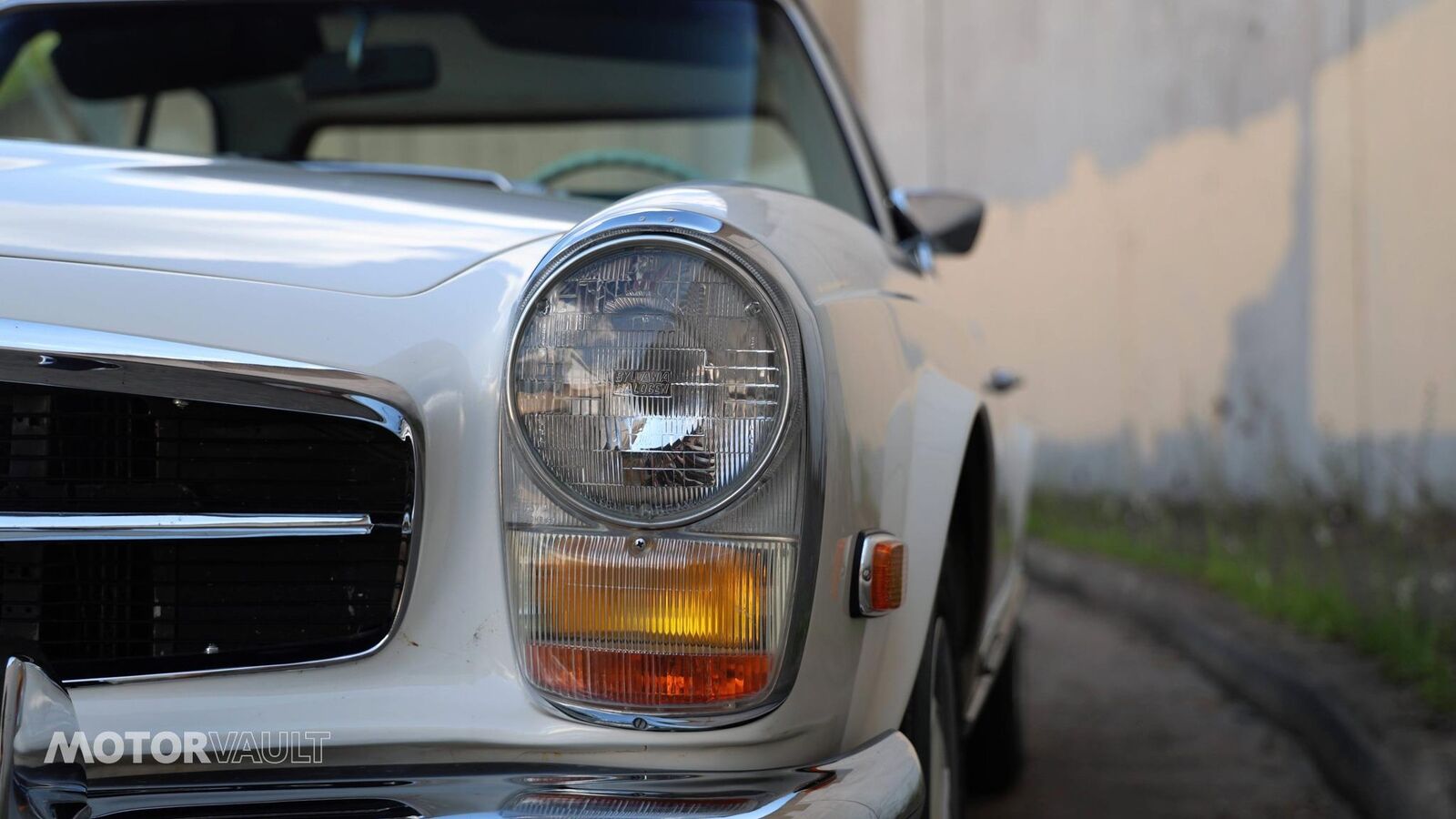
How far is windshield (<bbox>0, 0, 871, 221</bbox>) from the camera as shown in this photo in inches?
101

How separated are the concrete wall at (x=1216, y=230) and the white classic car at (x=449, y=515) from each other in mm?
2370

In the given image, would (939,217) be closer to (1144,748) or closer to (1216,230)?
(1144,748)

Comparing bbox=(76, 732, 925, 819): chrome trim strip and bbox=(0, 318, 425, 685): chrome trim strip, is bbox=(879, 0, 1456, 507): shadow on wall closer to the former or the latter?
bbox=(76, 732, 925, 819): chrome trim strip

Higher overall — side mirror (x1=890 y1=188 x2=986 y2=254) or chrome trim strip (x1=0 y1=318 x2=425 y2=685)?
side mirror (x1=890 y1=188 x2=986 y2=254)

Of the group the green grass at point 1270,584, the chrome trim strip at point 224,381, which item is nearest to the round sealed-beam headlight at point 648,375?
the chrome trim strip at point 224,381

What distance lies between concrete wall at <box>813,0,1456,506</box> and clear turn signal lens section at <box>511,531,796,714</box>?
2.45 metres

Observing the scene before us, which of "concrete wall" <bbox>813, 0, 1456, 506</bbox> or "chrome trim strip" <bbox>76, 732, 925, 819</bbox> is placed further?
"concrete wall" <bbox>813, 0, 1456, 506</bbox>

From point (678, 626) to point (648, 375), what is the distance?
230mm

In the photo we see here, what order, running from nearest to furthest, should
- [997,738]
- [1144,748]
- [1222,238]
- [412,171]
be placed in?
1. [412,171]
2. [997,738]
3. [1144,748]
4. [1222,238]

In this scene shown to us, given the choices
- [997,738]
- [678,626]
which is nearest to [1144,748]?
[997,738]

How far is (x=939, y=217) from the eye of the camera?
101 inches

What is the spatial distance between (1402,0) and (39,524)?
17.2ft

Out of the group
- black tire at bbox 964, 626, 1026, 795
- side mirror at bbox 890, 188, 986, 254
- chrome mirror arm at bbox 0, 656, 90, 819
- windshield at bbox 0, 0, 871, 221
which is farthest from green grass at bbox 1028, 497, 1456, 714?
chrome mirror arm at bbox 0, 656, 90, 819

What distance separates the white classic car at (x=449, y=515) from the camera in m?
1.27
